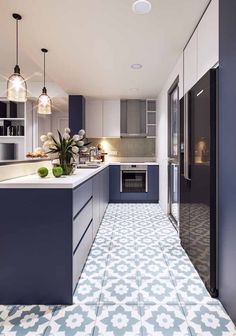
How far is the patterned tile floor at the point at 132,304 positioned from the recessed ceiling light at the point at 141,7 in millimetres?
2384

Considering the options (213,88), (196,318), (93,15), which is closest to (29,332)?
(196,318)

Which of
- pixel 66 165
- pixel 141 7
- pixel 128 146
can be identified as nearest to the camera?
pixel 141 7

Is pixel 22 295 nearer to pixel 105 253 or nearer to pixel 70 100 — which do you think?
pixel 105 253

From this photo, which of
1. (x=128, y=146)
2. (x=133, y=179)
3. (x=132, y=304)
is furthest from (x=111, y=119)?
(x=132, y=304)

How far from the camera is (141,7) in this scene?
2016 millimetres

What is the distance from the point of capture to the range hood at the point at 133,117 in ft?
17.9

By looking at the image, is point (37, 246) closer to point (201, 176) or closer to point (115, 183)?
point (201, 176)

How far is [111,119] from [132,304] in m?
4.41

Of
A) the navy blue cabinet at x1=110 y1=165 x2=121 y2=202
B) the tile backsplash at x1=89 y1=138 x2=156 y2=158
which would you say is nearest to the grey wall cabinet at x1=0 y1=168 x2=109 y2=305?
the navy blue cabinet at x1=110 y1=165 x2=121 y2=202

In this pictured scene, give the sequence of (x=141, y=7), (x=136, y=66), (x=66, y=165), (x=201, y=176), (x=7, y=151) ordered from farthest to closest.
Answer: (x=7, y=151), (x=136, y=66), (x=66, y=165), (x=141, y=7), (x=201, y=176)

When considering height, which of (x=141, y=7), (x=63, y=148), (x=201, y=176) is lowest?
(x=201, y=176)

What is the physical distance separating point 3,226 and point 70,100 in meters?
3.99

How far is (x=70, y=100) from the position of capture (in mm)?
5121

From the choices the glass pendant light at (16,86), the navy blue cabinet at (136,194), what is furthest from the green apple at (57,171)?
the navy blue cabinet at (136,194)
